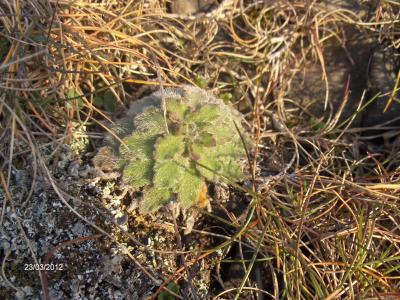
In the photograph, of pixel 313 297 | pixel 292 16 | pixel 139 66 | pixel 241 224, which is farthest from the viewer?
pixel 292 16

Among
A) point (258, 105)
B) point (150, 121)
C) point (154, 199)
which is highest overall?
point (150, 121)

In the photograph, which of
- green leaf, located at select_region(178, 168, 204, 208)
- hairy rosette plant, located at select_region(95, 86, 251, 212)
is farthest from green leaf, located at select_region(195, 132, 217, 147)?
green leaf, located at select_region(178, 168, 204, 208)

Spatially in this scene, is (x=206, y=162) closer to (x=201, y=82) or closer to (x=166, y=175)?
(x=166, y=175)

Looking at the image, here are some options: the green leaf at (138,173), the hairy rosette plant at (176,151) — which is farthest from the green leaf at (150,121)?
the green leaf at (138,173)

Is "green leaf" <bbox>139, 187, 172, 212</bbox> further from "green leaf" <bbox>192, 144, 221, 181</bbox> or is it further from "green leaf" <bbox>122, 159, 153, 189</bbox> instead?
"green leaf" <bbox>192, 144, 221, 181</bbox>

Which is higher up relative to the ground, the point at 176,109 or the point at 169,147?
the point at 176,109

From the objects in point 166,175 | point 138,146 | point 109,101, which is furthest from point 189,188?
point 109,101

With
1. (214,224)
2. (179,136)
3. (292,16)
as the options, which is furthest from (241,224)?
(292,16)

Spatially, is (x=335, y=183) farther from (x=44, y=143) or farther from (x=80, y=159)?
(x=44, y=143)
